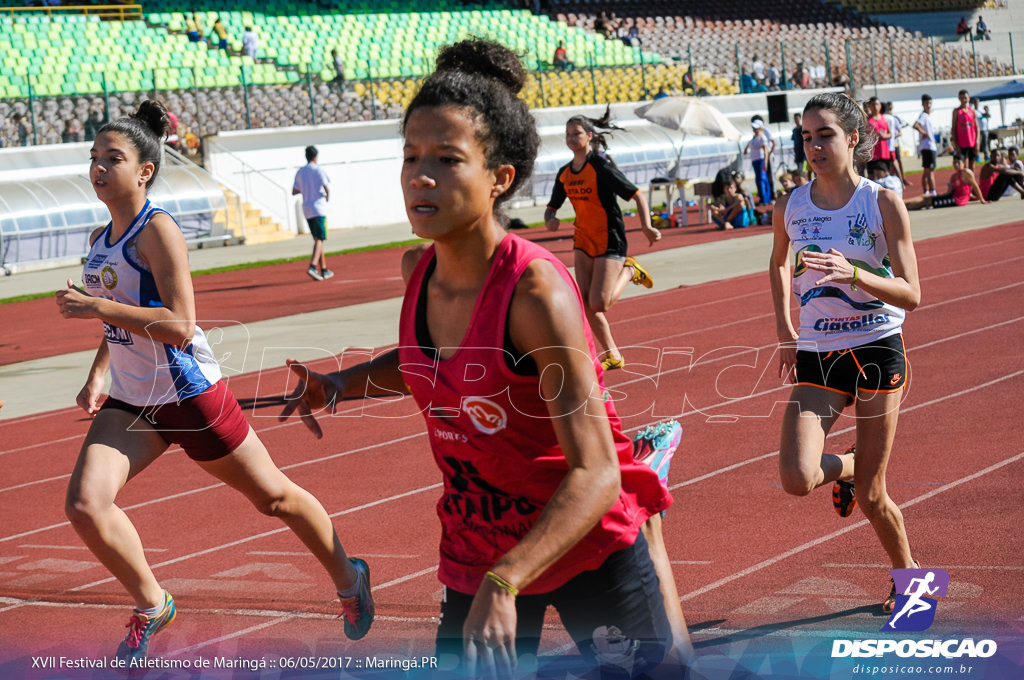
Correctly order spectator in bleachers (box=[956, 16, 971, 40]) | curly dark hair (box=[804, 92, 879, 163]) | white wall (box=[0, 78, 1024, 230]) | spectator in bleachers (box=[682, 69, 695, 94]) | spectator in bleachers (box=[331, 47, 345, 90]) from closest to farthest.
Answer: curly dark hair (box=[804, 92, 879, 163]), white wall (box=[0, 78, 1024, 230]), spectator in bleachers (box=[331, 47, 345, 90]), spectator in bleachers (box=[682, 69, 695, 94]), spectator in bleachers (box=[956, 16, 971, 40])

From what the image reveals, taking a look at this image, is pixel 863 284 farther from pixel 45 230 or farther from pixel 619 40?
pixel 619 40

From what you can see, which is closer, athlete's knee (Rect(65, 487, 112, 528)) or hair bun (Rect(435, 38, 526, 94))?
hair bun (Rect(435, 38, 526, 94))

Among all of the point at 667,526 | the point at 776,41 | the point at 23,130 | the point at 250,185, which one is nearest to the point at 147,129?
the point at 667,526

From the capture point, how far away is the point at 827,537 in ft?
17.8

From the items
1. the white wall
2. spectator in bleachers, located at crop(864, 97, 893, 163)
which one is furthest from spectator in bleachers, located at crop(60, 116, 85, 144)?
spectator in bleachers, located at crop(864, 97, 893, 163)

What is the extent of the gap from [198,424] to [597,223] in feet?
18.8

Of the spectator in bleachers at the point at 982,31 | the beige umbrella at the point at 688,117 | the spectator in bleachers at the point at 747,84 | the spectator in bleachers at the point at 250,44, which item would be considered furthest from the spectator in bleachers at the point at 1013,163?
the spectator in bleachers at the point at 982,31

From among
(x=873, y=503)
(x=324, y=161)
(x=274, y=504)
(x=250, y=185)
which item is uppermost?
(x=274, y=504)

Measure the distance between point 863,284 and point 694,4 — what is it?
52576 millimetres

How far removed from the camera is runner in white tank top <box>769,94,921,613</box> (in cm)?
457

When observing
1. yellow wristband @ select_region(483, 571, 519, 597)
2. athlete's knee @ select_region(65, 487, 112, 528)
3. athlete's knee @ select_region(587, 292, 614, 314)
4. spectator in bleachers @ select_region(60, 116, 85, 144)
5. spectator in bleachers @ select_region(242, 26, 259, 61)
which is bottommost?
athlete's knee @ select_region(587, 292, 614, 314)

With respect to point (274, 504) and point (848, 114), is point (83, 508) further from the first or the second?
point (848, 114)

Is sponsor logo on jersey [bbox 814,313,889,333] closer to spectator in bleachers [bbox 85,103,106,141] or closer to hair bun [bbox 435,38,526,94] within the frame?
hair bun [bbox 435,38,526,94]

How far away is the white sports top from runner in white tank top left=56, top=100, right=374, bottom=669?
200 cm
